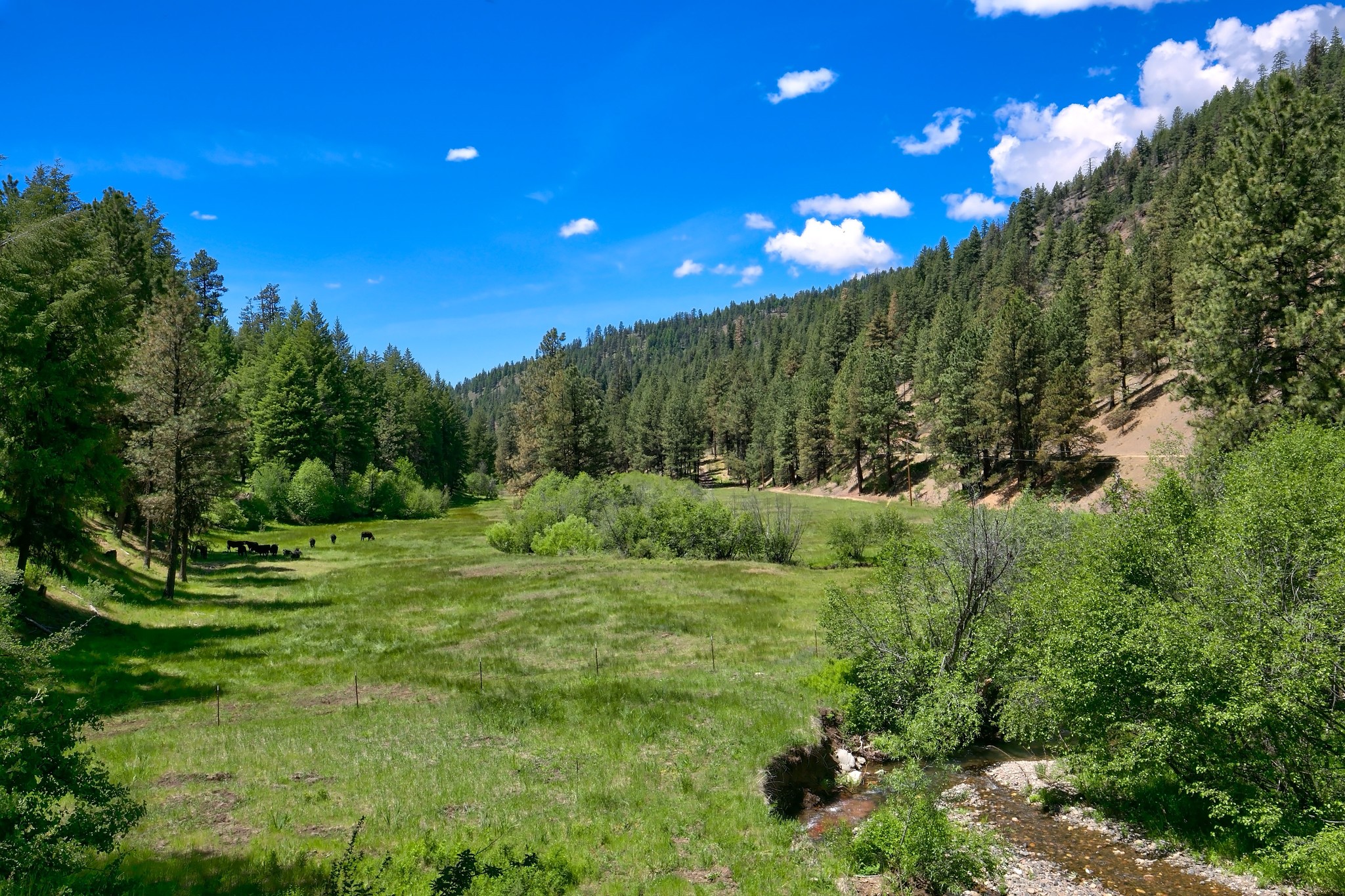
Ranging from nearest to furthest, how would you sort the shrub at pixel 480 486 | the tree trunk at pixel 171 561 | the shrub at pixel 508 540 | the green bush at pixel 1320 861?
1. the green bush at pixel 1320 861
2. the tree trunk at pixel 171 561
3. the shrub at pixel 508 540
4. the shrub at pixel 480 486

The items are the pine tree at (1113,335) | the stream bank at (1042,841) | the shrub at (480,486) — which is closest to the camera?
the stream bank at (1042,841)

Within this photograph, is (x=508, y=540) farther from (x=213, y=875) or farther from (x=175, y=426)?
(x=213, y=875)

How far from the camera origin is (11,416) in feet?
70.4

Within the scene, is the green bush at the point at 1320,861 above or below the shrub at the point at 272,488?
below

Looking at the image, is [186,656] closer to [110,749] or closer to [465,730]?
[110,749]

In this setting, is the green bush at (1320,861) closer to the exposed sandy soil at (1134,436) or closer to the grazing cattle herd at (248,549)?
the exposed sandy soil at (1134,436)

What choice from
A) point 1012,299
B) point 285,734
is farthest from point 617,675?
point 1012,299

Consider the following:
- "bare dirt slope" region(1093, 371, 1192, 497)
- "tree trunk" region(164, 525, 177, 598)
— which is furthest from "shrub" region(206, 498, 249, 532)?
"bare dirt slope" region(1093, 371, 1192, 497)

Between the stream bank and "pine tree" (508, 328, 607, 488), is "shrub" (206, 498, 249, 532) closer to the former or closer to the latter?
"pine tree" (508, 328, 607, 488)

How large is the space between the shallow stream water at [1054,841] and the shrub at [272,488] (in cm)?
6679

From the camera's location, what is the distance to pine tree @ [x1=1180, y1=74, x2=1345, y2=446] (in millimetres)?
23875

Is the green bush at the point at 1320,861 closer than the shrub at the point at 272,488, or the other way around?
the green bush at the point at 1320,861

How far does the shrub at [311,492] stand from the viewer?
6675 cm

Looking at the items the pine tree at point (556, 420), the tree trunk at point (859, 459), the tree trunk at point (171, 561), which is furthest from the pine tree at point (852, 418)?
the tree trunk at point (171, 561)
